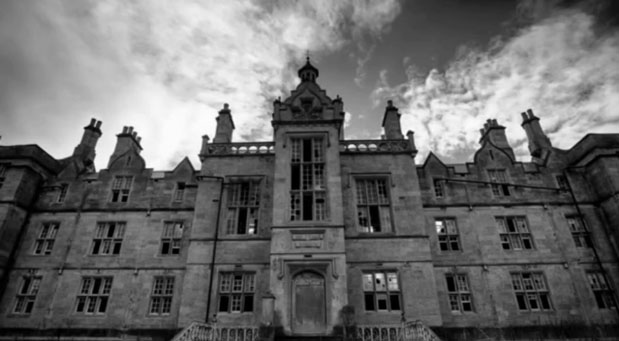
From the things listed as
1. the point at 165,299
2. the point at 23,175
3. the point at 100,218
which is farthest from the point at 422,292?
the point at 23,175

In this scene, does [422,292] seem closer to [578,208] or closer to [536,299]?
[536,299]

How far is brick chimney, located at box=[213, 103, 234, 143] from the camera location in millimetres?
23203

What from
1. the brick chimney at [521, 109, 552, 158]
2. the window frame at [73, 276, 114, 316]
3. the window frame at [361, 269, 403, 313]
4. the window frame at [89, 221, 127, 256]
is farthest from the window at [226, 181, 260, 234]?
the brick chimney at [521, 109, 552, 158]

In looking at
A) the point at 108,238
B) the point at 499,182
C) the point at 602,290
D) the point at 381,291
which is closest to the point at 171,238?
the point at 108,238

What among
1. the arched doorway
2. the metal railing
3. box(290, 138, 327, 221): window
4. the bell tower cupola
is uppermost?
the bell tower cupola

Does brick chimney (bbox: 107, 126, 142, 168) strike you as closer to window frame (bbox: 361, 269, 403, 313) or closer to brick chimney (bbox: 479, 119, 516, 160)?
window frame (bbox: 361, 269, 403, 313)

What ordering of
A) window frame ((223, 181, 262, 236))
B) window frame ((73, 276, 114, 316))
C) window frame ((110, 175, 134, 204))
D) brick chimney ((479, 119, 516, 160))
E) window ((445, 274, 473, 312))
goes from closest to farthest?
1. window ((445, 274, 473, 312))
2. window frame ((73, 276, 114, 316))
3. window frame ((223, 181, 262, 236))
4. window frame ((110, 175, 134, 204))
5. brick chimney ((479, 119, 516, 160))

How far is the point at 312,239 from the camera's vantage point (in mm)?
17906

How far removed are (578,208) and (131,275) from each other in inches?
1122

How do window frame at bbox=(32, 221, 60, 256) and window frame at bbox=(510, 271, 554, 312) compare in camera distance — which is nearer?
window frame at bbox=(510, 271, 554, 312)

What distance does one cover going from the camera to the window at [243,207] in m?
20.2

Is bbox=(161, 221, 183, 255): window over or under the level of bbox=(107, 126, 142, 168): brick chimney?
under

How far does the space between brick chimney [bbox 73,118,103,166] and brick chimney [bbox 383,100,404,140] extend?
23.0 meters

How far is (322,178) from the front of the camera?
2019cm
